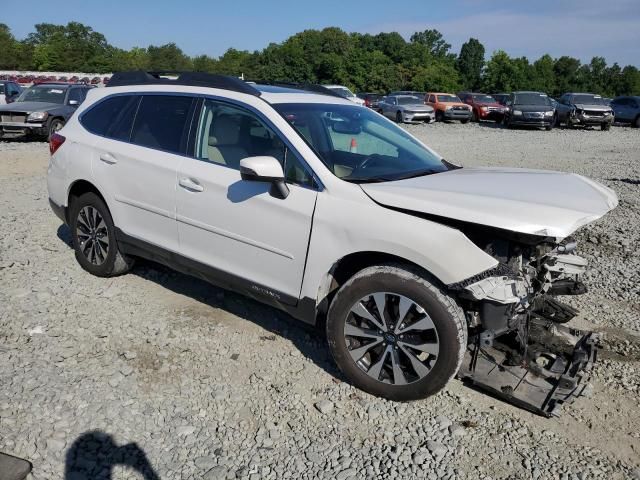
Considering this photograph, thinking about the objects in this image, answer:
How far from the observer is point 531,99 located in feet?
87.1

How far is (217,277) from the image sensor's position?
413 cm

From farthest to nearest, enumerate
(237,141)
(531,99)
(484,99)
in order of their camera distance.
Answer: (484,99)
(531,99)
(237,141)

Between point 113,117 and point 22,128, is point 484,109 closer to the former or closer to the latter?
point 22,128

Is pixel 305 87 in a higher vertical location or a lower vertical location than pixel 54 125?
higher

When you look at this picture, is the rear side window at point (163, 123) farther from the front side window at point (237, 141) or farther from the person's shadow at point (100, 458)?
the person's shadow at point (100, 458)

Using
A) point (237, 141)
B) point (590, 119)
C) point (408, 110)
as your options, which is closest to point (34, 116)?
point (237, 141)

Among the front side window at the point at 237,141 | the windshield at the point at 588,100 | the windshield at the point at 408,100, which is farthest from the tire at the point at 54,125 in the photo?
the windshield at the point at 588,100

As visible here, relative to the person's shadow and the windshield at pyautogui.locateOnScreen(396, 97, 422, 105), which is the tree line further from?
the person's shadow

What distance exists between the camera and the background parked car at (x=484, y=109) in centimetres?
3061

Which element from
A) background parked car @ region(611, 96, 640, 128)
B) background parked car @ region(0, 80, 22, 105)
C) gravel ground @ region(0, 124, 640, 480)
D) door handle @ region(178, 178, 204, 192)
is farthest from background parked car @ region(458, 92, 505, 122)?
door handle @ region(178, 178, 204, 192)

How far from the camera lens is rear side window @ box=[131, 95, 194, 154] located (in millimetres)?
4348

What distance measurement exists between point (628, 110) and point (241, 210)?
31731 mm

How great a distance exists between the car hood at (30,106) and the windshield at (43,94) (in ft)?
1.56

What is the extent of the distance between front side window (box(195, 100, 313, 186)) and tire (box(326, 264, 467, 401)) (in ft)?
2.62
